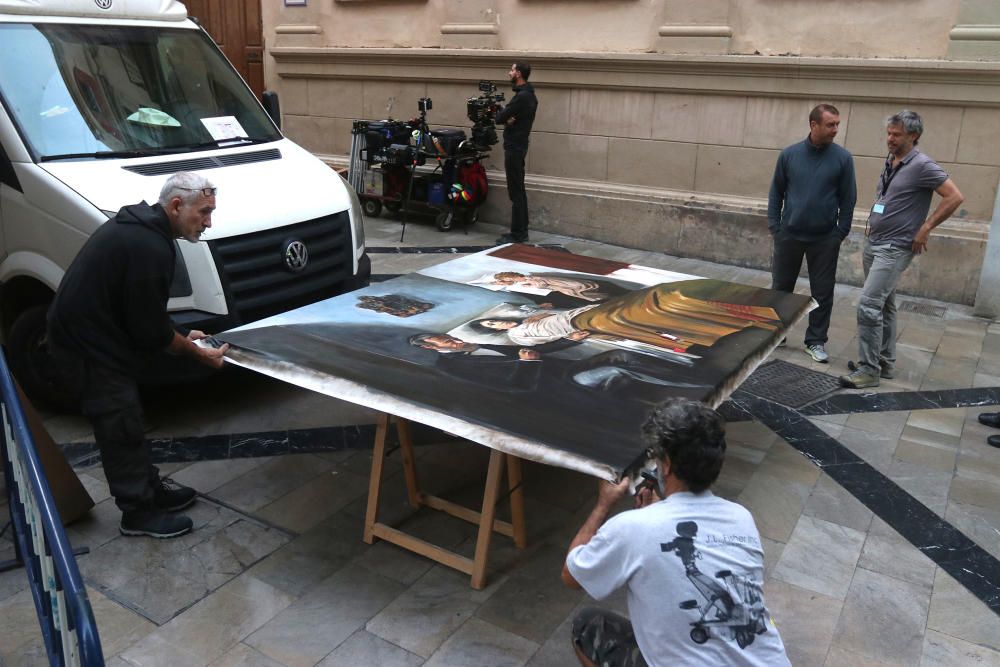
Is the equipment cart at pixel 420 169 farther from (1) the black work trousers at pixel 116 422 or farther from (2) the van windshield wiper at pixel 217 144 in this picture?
(1) the black work trousers at pixel 116 422

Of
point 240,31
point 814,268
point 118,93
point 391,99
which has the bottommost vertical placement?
point 814,268

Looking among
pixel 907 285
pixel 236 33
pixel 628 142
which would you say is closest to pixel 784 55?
pixel 628 142

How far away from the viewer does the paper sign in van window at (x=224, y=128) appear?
20.5 feet

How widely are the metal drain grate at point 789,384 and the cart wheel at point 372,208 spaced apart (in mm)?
6467

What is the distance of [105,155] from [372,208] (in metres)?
6.35

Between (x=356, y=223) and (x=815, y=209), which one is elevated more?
(x=815, y=209)

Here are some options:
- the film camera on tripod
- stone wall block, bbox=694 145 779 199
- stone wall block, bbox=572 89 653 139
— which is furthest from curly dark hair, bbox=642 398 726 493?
the film camera on tripod

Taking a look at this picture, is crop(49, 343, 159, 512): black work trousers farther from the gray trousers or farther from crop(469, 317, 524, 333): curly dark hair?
the gray trousers

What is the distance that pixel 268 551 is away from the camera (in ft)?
13.6

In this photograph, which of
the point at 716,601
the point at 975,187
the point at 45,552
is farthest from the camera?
the point at 975,187

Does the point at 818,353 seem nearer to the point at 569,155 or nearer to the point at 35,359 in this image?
the point at 569,155

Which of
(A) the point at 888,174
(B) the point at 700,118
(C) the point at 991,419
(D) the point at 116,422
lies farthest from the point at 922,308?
(D) the point at 116,422

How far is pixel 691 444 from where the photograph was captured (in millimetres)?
2469

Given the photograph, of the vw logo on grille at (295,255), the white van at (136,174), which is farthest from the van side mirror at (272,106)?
the vw logo on grille at (295,255)
